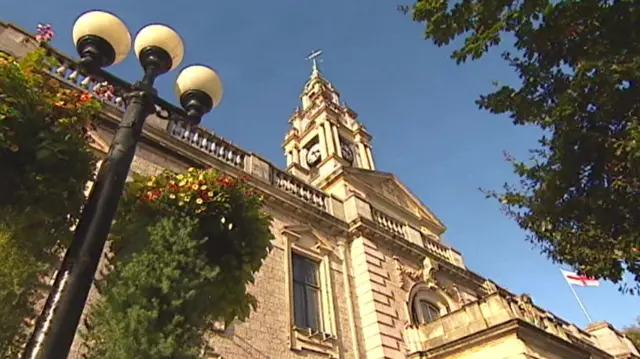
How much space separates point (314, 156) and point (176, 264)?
1875 centimetres

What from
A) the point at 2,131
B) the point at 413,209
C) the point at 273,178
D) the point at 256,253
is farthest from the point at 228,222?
the point at 413,209

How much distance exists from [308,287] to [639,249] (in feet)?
24.7

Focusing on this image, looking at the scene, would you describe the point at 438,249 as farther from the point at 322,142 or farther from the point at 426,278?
the point at 322,142

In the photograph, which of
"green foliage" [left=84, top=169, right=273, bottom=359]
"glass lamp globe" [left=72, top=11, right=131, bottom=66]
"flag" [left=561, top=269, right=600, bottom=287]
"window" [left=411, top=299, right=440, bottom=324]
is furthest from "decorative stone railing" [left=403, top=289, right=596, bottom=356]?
"glass lamp globe" [left=72, top=11, right=131, bottom=66]

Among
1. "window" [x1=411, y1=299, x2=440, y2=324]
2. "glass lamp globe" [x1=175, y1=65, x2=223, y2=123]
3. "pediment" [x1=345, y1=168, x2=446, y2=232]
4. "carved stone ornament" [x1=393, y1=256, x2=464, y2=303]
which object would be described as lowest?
"glass lamp globe" [x1=175, y1=65, x2=223, y2=123]

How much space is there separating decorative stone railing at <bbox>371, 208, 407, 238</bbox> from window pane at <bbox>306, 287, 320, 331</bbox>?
13.4 feet

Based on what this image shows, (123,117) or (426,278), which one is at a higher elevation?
(426,278)

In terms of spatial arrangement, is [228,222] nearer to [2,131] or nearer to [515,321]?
[2,131]

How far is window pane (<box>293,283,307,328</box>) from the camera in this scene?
1127cm

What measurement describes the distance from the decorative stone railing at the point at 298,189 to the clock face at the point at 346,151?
7120 millimetres

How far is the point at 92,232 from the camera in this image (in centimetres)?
335

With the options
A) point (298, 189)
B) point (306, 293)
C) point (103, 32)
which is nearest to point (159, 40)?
point (103, 32)

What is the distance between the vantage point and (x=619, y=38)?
264 inches

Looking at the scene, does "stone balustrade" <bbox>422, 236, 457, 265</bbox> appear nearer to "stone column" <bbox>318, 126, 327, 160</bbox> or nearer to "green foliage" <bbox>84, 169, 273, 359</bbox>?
"stone column" <bbox>318, 126, 327, 160</bbox>
